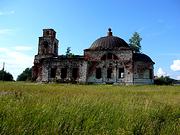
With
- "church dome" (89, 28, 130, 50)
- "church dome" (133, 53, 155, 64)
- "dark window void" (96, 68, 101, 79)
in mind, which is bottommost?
"dark window void" (96, 68, 101, 79)

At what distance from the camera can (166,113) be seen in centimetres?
765

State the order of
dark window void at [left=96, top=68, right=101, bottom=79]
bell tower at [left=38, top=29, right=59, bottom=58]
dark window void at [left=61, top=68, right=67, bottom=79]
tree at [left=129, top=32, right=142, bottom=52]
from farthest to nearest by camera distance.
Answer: tree at [left=129, top=32, right=142, bottom=52] < bell tower at [left=38, top=29, right=59, bottom=58] < dark window void at [left=61, top=68, right=67, bottom=79] < dark window void at [left=96, top=68, right=101, bottom=79]

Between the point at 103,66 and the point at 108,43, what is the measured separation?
3.42 m

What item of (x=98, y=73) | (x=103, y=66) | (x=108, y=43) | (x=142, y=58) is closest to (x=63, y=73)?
(x=98, y=73)

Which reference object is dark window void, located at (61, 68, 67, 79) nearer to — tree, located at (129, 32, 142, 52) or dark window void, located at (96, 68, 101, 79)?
dark window void, located at (96, 68, 101, 79)

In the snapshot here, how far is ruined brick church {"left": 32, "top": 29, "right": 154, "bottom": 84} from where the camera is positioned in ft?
137

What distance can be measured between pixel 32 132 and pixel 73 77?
39.1 m

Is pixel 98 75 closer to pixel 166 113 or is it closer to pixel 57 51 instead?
pixel 57 51

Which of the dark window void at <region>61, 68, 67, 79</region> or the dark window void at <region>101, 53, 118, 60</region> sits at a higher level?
the dark window void at <region>101, 53, 118, 60</region>

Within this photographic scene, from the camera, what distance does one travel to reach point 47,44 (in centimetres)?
4744

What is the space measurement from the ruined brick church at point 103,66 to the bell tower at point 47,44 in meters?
2.08

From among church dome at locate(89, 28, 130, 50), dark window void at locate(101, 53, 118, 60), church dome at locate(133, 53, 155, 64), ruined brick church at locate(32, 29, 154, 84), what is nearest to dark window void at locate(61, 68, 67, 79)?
ruined brick church at locate(32, 29, 154, 84)

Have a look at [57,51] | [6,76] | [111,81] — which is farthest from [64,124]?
[6,76]

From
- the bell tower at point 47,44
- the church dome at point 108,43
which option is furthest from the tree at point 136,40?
the bell tower at point 47,44
